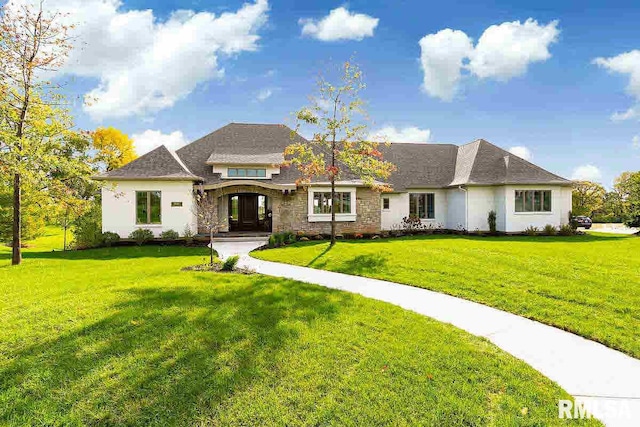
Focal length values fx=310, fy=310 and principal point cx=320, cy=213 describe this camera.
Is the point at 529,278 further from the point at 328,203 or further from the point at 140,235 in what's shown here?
the point at 140,235

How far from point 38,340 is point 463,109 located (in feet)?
73.8

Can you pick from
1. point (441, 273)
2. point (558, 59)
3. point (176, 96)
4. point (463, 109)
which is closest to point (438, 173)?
point (463, 109)

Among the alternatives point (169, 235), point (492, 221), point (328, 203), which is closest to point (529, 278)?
point (328, 203)

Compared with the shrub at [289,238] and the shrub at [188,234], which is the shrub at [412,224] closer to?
the shrub at [289,238]

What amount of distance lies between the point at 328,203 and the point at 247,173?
520cm

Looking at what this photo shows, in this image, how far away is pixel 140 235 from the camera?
1566 centimetres

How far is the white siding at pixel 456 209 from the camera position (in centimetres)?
1990

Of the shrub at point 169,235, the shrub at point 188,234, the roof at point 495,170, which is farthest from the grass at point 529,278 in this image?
the roof at point 495,170

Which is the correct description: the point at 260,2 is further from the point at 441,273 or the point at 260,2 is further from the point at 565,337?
the point at 565,337

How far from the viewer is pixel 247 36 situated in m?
13.0

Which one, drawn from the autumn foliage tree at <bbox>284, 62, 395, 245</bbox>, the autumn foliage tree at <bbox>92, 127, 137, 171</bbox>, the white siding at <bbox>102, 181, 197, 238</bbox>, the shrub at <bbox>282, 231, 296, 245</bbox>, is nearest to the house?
the white siding at <bbox>102, 181, 197, 238</bbox>

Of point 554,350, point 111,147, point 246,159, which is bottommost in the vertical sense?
point 554,350

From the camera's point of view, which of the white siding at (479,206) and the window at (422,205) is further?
the window at (422,205)

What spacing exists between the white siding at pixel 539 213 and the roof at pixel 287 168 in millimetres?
539
